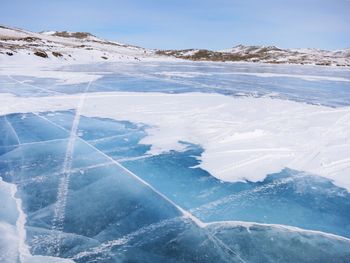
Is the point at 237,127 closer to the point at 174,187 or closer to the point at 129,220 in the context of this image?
the point at 174,187

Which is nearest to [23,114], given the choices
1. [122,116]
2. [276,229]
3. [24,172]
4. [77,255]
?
[122,116]

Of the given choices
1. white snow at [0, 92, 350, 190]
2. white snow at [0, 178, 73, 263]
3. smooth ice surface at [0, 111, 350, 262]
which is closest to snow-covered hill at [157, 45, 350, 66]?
white snow at [0, 92, 350, 190]

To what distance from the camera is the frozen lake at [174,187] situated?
219 centimetres

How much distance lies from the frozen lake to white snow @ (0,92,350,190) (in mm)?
27

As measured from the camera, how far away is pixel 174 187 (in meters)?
3.12

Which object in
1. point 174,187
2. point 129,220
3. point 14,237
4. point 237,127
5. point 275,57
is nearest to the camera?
point 14,237

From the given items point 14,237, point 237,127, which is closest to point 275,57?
point 237,127

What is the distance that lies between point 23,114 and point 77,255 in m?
4.64

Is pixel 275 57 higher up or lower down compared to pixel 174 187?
lower down

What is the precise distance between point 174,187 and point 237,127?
246 centimetres

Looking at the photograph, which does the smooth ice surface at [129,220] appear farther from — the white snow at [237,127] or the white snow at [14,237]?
the white snow at [237,127]

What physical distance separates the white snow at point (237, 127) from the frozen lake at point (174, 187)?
0.03 meters

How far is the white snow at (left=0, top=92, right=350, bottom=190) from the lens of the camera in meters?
3.75

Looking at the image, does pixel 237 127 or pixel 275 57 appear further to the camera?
pixel 275 57
